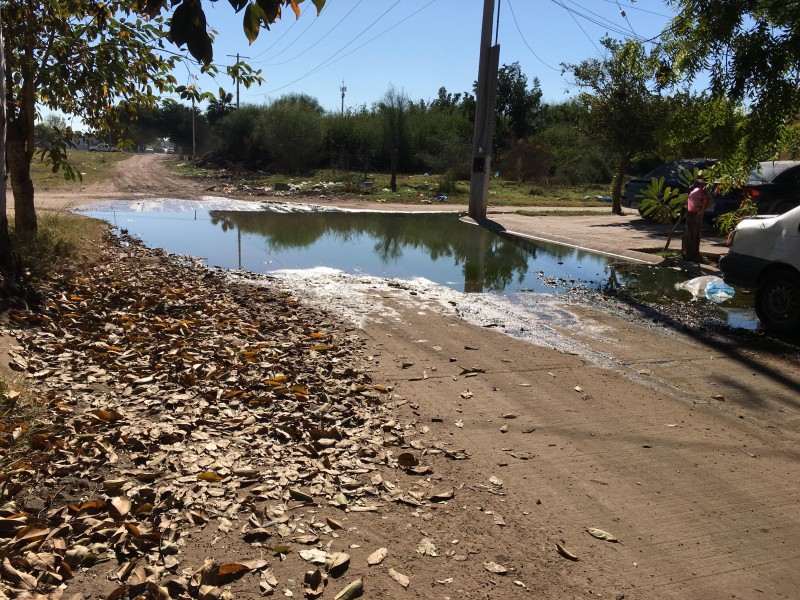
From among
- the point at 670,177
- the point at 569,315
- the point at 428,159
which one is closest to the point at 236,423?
the point at 569,315

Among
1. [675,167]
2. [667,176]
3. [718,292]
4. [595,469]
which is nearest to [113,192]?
[667,176]

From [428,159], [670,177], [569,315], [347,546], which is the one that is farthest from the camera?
[428,159]

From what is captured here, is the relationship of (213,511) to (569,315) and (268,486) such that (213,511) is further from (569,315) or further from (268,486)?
(569,315)

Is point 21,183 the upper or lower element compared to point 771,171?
lower

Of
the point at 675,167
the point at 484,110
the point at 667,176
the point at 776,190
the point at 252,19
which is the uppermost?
the point at 484,110

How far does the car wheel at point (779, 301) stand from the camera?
26.0ft

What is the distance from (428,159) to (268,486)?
33139 mm

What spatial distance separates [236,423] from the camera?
190 inches

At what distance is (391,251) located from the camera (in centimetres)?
1459

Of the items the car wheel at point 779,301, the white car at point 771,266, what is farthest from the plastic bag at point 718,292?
the car wheel at point 779,301

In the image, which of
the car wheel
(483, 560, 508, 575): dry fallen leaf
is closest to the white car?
the car wheel

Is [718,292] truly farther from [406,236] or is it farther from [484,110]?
[484,110]

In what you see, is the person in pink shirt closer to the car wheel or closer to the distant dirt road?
the car wheel

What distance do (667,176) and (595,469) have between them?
17.4 meters
